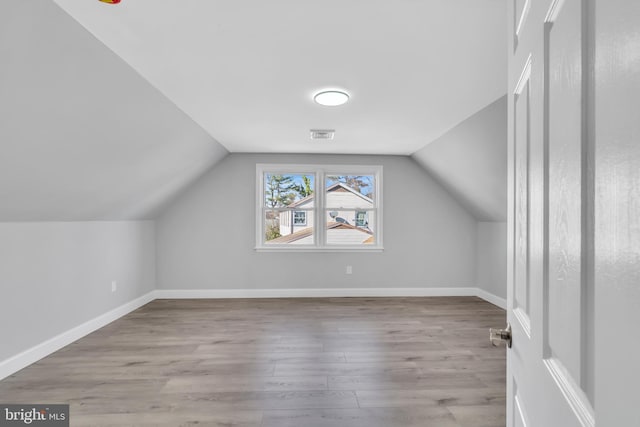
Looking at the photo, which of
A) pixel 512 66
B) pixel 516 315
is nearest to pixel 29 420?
pixel 516 315

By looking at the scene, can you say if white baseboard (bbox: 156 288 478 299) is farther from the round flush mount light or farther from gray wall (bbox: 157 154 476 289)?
the round flush mount light

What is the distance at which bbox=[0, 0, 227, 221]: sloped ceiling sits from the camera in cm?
161

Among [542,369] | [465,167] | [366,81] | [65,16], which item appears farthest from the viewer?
[465,167]

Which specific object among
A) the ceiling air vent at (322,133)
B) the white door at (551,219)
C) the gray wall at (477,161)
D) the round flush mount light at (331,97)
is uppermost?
the round flush mount light at (331,97)

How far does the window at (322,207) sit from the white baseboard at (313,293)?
0.66m

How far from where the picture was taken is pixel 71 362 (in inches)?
110

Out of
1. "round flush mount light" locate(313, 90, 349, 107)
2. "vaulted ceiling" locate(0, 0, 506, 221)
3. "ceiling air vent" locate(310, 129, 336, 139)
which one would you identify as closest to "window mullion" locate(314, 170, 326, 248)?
"ceiling air vent" locate(310, 129, 336, 139)

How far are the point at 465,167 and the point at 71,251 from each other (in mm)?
4411

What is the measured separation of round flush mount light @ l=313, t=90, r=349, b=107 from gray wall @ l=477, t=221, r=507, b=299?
301cm

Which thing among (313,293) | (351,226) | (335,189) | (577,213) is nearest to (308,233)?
(351,226)

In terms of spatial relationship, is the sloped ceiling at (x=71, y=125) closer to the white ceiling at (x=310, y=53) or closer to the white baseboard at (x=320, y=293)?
the white ceiling at (x=310, y=53)

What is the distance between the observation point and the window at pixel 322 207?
5.18 meters

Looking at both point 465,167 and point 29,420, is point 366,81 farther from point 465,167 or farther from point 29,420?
point 29,420

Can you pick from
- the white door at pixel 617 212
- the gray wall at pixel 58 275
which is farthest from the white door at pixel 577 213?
the gray wall at pixel 58 275
